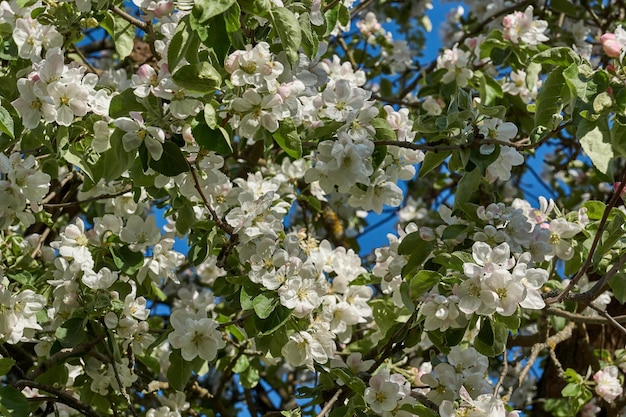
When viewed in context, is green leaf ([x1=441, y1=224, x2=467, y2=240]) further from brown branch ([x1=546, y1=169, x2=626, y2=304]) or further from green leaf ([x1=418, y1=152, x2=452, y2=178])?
brown branch ([x1=546, y1=169, x2=626, y2=304])

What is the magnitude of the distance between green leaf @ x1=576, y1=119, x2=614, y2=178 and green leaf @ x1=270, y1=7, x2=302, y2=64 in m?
0.52

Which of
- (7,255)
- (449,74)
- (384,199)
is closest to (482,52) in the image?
(449,74)

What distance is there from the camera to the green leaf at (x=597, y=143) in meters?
1.38

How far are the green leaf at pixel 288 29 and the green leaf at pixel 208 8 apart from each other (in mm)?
119

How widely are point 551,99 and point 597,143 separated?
0.23m

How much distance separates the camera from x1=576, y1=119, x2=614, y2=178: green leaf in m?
1.38

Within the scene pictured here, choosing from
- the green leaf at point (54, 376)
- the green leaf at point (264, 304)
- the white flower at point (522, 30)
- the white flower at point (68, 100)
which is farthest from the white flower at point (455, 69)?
the green leaf at point (54, 376)

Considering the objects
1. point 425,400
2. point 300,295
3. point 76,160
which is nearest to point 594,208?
point 425,400

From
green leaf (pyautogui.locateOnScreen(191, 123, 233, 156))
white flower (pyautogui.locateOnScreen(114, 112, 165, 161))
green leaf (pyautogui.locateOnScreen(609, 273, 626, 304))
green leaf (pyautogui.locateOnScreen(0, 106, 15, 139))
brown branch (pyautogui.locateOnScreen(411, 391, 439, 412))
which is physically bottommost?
brown branch (pyautogui.locateOnScreen(411, 391, 439, 412))

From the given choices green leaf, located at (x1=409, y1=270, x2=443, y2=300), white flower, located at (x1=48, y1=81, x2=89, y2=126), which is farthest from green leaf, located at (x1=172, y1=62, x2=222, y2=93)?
green leaf, located at (x1=409, y1=270, x2=443, y2=300)

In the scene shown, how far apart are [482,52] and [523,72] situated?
0.88ft

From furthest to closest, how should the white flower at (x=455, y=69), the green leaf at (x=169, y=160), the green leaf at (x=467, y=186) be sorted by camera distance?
the white flower at (x=455, y=69) < the green leaf at (x=467, y=186) < the green leaf at (x=169, y=160)

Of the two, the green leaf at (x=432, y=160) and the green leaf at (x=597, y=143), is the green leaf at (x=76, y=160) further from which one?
the green leaf at (x=597, y=143)

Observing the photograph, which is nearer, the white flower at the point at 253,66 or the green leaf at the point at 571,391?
the white flower at the point at 253,66
